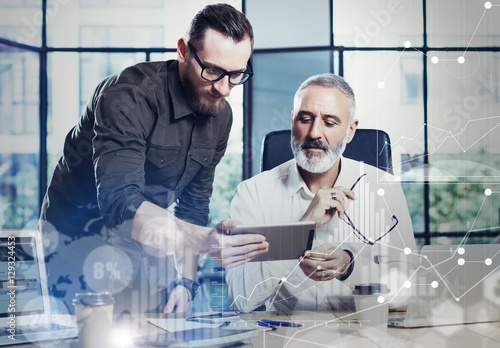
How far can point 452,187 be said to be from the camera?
1.71 meters

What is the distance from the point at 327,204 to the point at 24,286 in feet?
2.95

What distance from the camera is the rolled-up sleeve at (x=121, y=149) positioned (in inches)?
59.5

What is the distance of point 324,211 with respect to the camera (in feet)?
5.40

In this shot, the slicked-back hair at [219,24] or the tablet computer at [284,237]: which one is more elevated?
the slicked-back hair at [219,24]

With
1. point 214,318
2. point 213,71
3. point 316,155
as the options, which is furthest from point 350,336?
point 213,71

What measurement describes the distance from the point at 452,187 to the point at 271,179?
0.60m

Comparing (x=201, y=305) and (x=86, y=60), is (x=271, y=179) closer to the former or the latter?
(x=201, y=305)

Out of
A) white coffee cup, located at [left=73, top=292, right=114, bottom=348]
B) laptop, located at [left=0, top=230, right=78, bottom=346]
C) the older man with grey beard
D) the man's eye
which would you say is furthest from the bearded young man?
white coffee cup, located at [left=73, top=292, right=114, bottom=348]

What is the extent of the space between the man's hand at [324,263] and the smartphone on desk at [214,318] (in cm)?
43

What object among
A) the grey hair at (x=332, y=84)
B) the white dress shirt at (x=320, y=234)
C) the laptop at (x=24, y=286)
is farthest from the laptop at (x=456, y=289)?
the laptop at (x=24, y=286)

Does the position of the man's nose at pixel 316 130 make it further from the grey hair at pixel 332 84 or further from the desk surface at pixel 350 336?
the desk surface at pixel 350 336

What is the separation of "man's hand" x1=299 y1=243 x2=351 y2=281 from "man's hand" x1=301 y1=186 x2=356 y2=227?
89mm

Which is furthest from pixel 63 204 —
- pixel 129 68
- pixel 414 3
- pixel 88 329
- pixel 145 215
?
pixel 414 3

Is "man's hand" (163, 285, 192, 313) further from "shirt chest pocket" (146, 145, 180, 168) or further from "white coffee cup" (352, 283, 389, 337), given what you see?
"white coffee cup" (352, 283, 389, 337)
